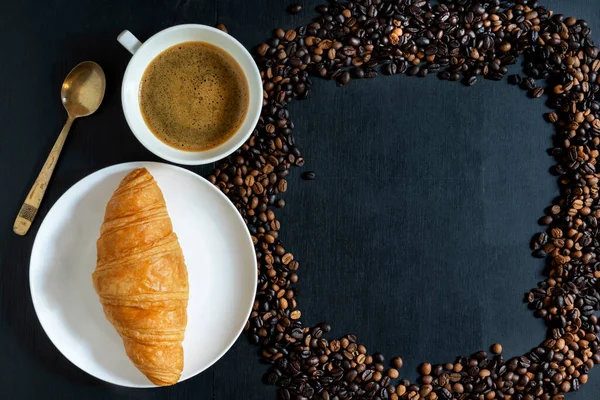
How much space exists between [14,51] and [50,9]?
134mm

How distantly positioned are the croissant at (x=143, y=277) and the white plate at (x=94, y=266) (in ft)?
0.20

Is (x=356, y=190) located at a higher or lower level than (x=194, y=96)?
lower

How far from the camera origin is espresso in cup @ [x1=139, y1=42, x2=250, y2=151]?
1276 mm

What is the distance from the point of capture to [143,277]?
1.19 m

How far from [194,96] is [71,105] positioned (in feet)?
1.01

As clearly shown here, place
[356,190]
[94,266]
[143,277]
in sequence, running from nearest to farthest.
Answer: [143,277], [94,266], [356,190]

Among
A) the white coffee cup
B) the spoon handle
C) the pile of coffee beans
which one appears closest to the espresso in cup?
the white coffee cup

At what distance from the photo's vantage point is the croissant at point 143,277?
119 cm

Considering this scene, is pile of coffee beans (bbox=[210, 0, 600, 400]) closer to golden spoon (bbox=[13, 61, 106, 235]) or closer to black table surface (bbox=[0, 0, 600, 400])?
black table surface (bbox=[0, 0, 600, 400])

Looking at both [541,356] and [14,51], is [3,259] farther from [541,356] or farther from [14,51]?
[541,356]

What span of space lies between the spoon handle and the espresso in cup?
23 cm

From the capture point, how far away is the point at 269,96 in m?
1.40

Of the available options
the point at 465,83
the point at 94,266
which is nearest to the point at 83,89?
the point at 94,266

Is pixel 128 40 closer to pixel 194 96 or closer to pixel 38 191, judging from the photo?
pixel 194 96
